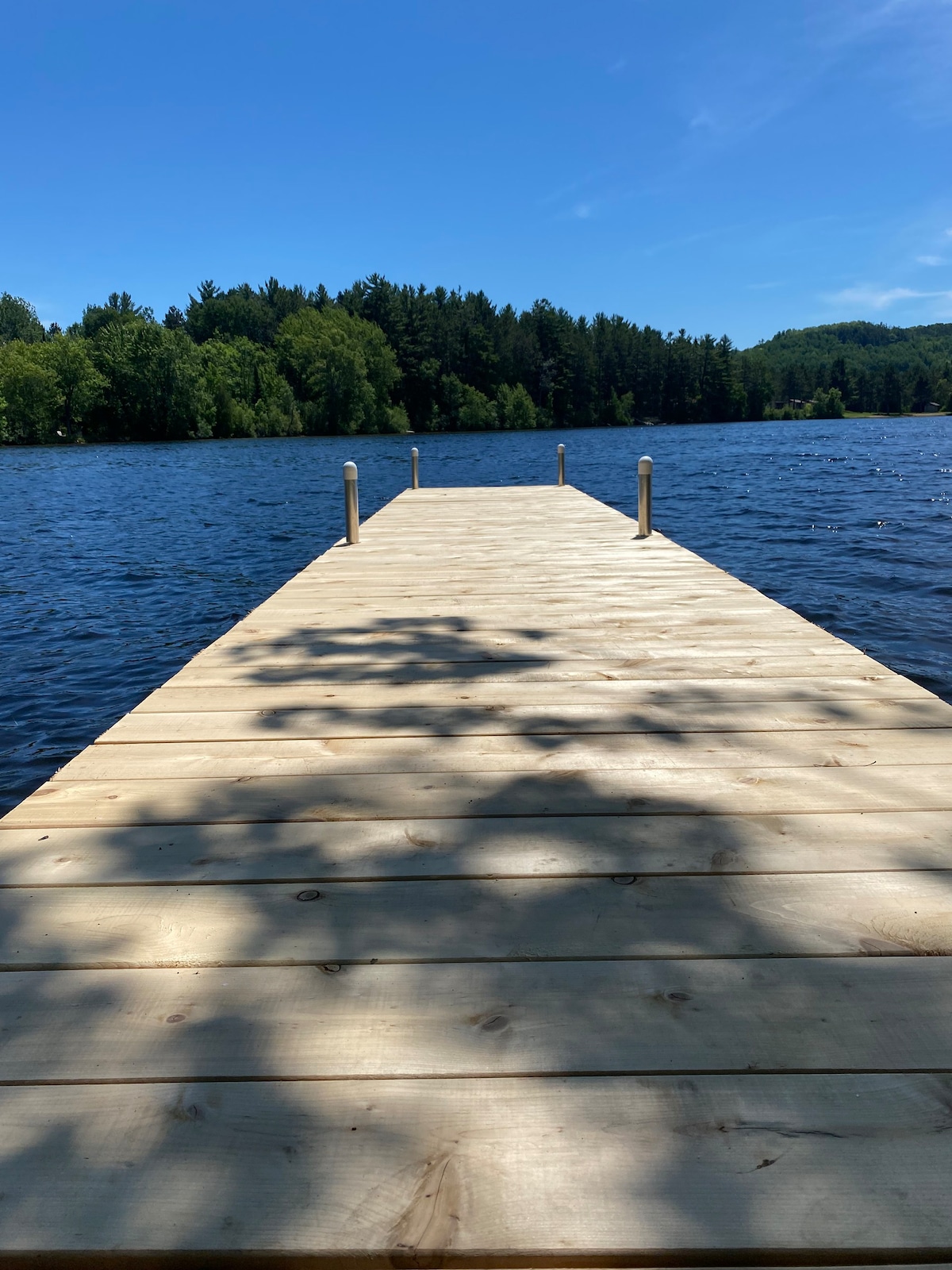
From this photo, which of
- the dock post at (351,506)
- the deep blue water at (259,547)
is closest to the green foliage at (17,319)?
the deep blue water at (259,547)

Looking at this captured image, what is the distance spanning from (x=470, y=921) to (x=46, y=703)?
6114mm

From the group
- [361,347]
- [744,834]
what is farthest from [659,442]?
[744,834]

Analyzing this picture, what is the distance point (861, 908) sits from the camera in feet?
6.03

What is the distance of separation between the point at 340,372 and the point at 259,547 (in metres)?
49.9

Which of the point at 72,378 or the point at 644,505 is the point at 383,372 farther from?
the point at 644,505

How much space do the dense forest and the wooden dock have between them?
201ft

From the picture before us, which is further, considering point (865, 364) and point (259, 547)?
point (865, 364)

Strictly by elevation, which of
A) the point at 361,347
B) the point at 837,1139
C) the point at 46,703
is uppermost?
the point at 361,347

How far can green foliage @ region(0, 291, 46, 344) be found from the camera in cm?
10075

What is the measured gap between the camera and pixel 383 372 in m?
68.0

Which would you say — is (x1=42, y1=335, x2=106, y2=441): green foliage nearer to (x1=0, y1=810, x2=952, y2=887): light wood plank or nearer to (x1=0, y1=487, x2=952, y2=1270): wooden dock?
(x1=0, y1=487, x2=952, y2=1270): wooden dock

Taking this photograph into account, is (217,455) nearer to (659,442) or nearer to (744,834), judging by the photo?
(659,442)

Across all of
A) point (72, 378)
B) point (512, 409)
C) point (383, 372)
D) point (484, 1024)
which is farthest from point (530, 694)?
point (512, 409)

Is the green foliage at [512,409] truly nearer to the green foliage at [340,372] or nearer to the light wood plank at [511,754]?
the green foliage at [340,372]
